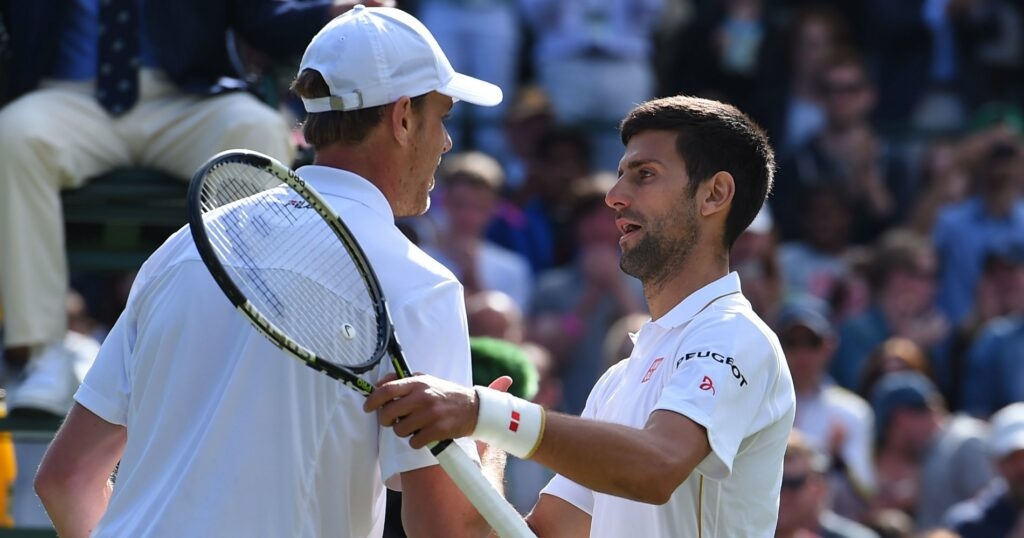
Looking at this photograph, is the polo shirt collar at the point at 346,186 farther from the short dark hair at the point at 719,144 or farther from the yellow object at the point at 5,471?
the yellow object at the point at 5,471

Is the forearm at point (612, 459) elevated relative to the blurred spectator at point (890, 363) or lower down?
elevated

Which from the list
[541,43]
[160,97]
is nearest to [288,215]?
[160,97]

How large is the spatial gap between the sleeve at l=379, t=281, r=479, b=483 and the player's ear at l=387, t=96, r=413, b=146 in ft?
1.23

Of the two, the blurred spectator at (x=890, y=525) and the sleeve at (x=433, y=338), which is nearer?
the sleeve at (x=433, y=338)

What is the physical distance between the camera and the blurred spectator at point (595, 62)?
1144 cm

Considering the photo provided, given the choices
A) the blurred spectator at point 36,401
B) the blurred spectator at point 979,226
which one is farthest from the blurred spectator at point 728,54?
the blurred spectator at point 36,401

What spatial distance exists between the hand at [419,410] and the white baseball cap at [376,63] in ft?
2.29

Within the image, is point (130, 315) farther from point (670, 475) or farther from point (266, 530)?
point (670, 475)

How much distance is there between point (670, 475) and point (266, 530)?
2.78 feet

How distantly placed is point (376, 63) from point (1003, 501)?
5693 mm

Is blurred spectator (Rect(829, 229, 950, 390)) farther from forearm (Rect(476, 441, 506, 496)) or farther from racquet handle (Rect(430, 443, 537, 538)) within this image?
racquet handle (Rect(430, 443, 537, 538))

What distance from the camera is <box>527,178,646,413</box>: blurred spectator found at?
9.36 meters

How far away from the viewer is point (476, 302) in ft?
27.2

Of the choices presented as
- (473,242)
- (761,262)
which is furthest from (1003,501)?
(473,242)
